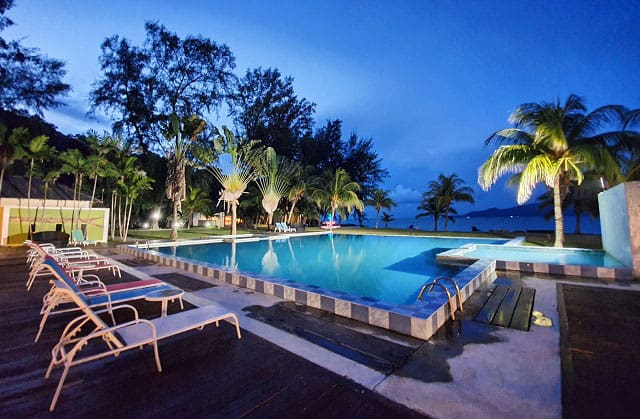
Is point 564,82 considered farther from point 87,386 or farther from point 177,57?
point 87,386

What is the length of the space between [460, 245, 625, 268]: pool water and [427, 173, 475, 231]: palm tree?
12.8 metres

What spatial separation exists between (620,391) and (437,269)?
6.36 metres

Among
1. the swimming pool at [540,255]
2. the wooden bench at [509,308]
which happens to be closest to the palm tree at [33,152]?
the wooden bench at [509,308]

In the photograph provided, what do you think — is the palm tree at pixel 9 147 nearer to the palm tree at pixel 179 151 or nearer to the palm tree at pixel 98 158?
the palm tree at pixel 98 158

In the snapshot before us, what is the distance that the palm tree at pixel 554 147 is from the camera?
33.8 feet

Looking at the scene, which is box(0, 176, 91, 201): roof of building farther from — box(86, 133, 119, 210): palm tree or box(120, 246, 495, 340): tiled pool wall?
box(120, 246, 495, 340): tiled pool wall

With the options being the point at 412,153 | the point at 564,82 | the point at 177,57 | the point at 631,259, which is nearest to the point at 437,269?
the point at 631,259

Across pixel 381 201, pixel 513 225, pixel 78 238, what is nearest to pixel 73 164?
pixel 78 238

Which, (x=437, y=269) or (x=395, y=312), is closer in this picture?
(x=395, y=312)

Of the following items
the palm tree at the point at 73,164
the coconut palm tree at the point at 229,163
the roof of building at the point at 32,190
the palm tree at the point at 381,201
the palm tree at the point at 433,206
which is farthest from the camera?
the palm tree at the point at 381,201

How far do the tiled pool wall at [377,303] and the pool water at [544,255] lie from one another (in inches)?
133

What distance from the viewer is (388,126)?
319 feet

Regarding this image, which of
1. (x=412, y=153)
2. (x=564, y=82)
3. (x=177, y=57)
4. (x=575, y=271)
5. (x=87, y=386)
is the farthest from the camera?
(x=412, y=153)

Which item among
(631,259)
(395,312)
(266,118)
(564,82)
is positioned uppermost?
(564,82)
